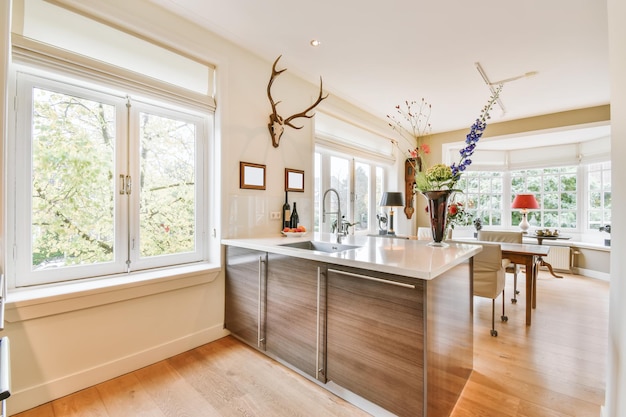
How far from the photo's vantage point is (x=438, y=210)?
1.92 m

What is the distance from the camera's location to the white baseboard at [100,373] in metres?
1.59

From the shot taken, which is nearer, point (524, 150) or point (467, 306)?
point (467, 306)

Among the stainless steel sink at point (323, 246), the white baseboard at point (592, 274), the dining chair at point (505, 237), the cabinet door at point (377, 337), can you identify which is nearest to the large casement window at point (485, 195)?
the white baseboard at point (592, 274)

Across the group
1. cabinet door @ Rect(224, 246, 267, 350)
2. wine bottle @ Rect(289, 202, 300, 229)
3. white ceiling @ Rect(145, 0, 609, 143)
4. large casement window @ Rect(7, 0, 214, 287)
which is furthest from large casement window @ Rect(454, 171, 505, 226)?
large casement window @ Rect(7, 0, 214, 287)

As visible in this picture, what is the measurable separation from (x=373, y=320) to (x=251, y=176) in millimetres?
1797

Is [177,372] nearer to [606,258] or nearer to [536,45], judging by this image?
[536,45]

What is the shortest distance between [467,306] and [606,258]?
466 cm

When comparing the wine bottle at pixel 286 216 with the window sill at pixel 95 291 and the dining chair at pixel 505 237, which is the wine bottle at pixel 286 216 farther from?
the dining chair at pixel 505 237

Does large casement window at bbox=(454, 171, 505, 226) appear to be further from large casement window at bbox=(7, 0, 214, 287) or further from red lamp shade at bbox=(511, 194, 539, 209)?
large casement window at bbox=(7, 0, 214, 287)

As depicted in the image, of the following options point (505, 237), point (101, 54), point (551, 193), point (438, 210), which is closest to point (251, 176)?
point (101, 54)

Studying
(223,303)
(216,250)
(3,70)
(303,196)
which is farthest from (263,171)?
(3,70)

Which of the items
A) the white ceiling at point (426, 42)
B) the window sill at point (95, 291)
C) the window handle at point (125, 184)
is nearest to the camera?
the window sill at point (95, 291)

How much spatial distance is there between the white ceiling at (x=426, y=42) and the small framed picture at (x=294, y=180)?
3.68 ft

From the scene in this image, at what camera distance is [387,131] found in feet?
16.4
